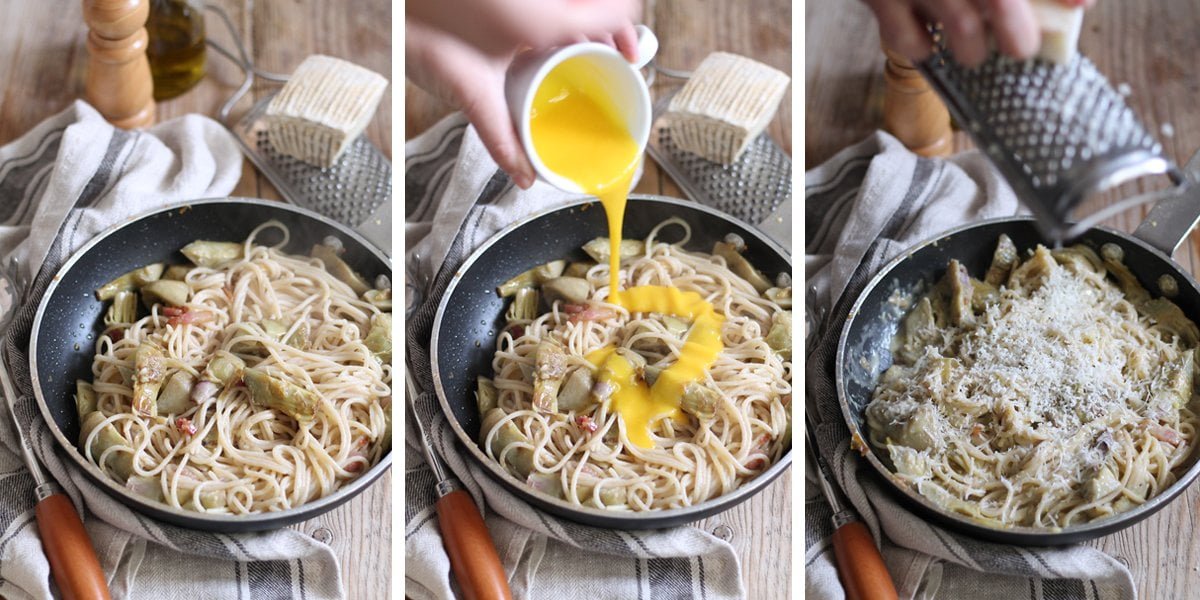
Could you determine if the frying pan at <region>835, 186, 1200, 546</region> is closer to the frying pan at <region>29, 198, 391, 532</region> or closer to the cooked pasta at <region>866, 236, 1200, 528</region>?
the cooked pasta at <region>866, 236, 1200, 528</region>

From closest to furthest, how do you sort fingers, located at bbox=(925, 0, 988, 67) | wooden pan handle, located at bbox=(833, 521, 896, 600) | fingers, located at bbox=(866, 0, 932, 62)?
fingers, located at bbox=(925, 0, 988, 67) → fingers, located at bbox=(866, 0, 932, 62) → wooden pan handle, located at bbox=(833, 521, 896, 600)

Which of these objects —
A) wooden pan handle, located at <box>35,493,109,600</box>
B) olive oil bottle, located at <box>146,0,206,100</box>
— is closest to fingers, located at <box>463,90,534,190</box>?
olive oil bottle, located at <box>146,0,206,100</box>

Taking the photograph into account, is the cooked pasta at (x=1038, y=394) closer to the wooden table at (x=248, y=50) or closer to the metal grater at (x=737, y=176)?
the metal grater at (x=737, y=176)

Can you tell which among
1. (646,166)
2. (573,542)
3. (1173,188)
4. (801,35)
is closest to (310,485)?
(573,542)

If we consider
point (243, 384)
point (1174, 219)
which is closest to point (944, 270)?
point (1174, 219)

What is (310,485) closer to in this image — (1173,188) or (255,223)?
(255,223)

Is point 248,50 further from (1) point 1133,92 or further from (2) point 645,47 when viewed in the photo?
(1) point 1133,92
